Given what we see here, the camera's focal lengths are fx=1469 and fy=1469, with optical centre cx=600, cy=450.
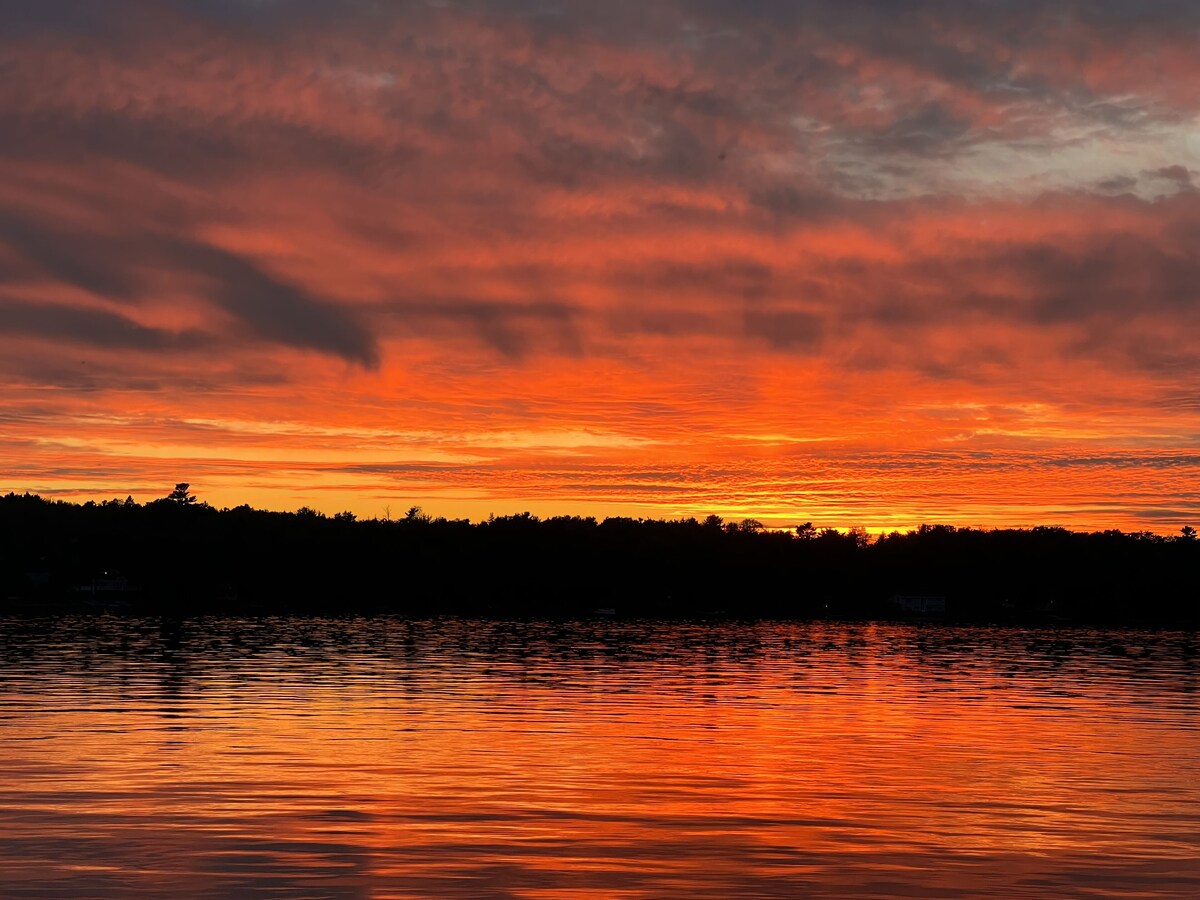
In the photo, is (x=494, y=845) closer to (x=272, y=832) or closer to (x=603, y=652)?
(x=272, y=832)

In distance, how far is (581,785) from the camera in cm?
3641

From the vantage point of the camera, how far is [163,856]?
1000 inches

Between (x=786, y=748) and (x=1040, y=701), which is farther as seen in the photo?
(x=1040, y=701)

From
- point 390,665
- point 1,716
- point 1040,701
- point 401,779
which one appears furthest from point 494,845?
point 390,665

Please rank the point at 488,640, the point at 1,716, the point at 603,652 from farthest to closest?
the point at 488,640
the point at 603,652
the point at 1,716

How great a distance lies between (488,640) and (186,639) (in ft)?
92.3

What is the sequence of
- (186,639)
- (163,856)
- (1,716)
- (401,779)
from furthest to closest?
1. (186,639)
2. (1,716)
3. (401,779)
4. (163,856)

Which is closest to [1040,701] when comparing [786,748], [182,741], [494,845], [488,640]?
[786,748]

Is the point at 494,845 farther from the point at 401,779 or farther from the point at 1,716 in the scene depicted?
the point at 1,716

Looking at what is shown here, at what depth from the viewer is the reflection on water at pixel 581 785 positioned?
81.7 ft

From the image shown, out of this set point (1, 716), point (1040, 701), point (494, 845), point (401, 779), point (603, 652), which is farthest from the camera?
point (603, 652)

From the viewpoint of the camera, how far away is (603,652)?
120m

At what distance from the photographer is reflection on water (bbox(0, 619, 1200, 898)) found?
24.9 metres

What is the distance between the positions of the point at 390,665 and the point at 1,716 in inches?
1611
